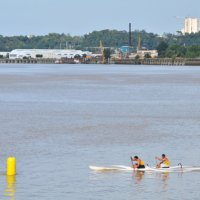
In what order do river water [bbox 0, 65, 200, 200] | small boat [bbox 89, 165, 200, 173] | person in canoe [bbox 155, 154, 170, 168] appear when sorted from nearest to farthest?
river water [bbox 0, 65, 200, 200] → person in canoe [bbox 155, 154, 170, 168] → small boat [bbox 89, 165, 200, 173]

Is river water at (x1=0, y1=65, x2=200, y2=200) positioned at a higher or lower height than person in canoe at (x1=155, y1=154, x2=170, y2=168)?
lower

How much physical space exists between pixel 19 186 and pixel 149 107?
45.9 metres

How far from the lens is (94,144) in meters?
55.5

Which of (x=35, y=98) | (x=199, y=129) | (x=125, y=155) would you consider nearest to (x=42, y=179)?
(x=125, y=155)

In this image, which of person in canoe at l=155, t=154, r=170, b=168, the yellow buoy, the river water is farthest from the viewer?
person in canoe at l=155, t=154, r=170, b=168

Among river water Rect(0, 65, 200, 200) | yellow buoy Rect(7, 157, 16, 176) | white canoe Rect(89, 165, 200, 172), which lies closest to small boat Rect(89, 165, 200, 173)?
white canoe Rect(89, 165, 200, 172)

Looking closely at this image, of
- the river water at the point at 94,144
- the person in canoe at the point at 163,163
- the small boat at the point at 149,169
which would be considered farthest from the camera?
the small boat at the point at 149,169

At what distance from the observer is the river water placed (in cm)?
→ 4088

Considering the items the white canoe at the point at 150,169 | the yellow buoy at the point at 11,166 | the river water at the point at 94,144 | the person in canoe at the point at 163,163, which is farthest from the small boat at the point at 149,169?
the yellow buoy at the point at 11,166

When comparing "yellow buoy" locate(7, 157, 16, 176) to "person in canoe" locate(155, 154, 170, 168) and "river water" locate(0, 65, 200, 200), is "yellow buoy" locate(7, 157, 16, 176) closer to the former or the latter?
"river water" locate(0, 65, 200, 200)

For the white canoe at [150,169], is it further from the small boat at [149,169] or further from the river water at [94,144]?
the river water at [94,144]

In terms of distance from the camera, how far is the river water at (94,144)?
40875 mm

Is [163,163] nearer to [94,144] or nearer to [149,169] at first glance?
[149,169]

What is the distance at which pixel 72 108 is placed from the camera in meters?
83.7
